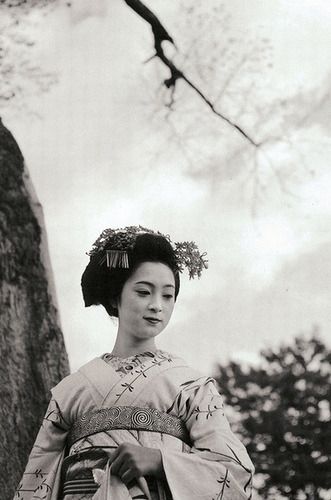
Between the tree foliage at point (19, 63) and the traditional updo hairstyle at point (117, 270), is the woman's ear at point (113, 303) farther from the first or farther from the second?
the tree foliage at point (19, 63)

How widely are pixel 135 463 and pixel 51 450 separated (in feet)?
1.18

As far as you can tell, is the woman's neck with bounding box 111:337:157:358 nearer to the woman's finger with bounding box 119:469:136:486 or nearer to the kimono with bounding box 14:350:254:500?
the kimono with bounding box 14:350:254:500

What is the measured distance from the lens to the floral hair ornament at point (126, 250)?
8.13 feet

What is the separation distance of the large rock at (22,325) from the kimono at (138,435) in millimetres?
827

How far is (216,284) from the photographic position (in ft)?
14.2

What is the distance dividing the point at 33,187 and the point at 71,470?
178cm

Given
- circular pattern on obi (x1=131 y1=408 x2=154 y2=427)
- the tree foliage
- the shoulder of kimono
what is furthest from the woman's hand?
the tree foliage

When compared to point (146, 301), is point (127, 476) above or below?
below

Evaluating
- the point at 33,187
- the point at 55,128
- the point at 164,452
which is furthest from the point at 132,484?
the point at 55,128

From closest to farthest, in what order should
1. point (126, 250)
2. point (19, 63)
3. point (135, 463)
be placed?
1. point (135, 463)
2. point (126, 250)
3. point (19, 63)

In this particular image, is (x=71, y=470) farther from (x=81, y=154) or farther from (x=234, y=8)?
(x=234, y=8)

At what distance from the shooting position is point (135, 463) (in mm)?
2113

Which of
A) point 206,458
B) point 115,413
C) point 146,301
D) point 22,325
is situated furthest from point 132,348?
point 22,325

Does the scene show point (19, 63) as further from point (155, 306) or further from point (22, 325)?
point (155, 306)
